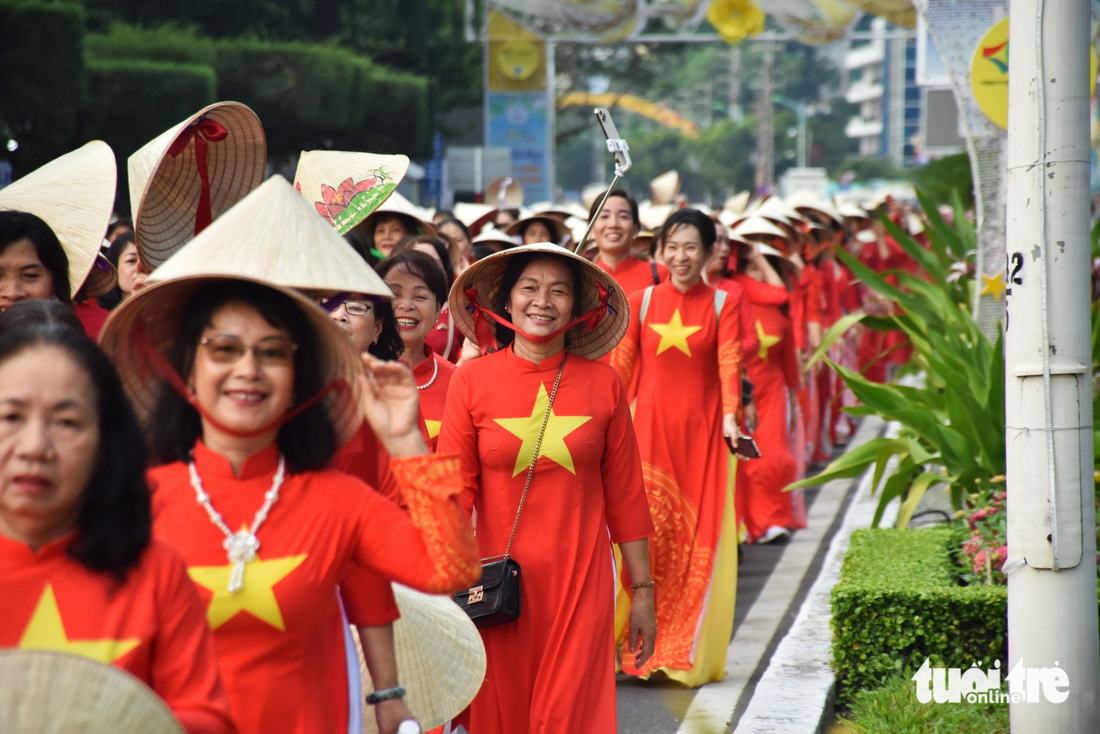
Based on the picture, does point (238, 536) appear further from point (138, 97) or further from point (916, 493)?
point (138, 97)

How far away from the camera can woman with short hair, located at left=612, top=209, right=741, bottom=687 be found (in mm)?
6035

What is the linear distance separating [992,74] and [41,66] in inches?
343

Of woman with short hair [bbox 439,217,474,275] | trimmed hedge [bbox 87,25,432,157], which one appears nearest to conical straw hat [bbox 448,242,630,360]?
woman with short hair [bbox 439,217,474,275]

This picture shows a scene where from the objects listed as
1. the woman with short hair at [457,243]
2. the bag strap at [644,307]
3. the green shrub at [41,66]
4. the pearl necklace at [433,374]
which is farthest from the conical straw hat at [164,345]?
the green shrub at [41,66]

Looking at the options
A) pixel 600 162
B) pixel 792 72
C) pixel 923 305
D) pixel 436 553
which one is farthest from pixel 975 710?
pixel 792 72

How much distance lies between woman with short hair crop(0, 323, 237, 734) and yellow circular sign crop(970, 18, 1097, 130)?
258 inches

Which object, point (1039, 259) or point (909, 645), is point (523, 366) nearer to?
point (1039, 259)

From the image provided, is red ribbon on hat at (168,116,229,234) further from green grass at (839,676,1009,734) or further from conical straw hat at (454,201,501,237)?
conical straw hat at (454,201,501,237)

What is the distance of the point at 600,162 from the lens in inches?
3937

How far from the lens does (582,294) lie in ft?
14.4

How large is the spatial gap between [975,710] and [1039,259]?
1542 mm

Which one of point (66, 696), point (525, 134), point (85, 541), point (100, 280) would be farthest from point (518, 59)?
point (66, 696)

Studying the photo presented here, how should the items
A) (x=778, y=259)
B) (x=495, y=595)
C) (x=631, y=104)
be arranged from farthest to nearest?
(x=631, y=104) < (x=778, y=259) < (x=495, y=595)

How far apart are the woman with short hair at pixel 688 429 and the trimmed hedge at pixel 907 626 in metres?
0.76
